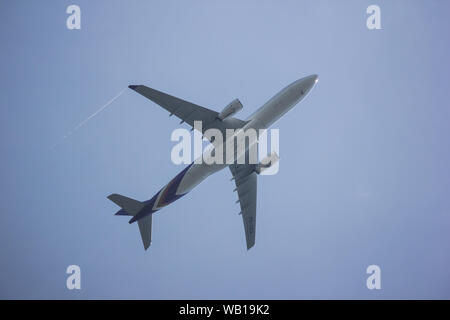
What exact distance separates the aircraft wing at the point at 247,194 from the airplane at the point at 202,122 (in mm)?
356

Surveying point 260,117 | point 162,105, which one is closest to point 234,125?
point 260,117

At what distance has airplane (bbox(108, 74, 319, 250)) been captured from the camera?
3382 centimetres

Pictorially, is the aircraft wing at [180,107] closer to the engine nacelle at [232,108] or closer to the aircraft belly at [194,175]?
the engine nacelle at [232,108]

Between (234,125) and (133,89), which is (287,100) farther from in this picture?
(133,89)

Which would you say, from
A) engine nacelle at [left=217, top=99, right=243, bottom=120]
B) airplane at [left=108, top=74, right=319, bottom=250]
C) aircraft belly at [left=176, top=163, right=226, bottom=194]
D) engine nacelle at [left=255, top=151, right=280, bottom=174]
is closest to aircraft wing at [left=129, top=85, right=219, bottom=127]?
airplane at [left=108, top=74, right=319, bottom=250]

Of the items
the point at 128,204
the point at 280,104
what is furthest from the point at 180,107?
the point at 128,204

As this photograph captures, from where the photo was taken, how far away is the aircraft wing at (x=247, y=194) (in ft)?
130

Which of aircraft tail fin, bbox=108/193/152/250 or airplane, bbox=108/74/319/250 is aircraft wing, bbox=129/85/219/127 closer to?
airplane, bbox=108/74/319/250

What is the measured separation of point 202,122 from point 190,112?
1232mm

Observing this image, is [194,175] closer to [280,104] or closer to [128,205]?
[128,205]

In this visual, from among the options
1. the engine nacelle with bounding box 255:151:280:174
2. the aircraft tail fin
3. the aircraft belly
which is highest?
the engine nacelle with bounding box 255:151:280:174

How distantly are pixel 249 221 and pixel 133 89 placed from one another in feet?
49.0

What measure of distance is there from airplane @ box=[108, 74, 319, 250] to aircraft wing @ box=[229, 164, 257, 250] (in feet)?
1.17

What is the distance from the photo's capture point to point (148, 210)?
36062 millimetres
